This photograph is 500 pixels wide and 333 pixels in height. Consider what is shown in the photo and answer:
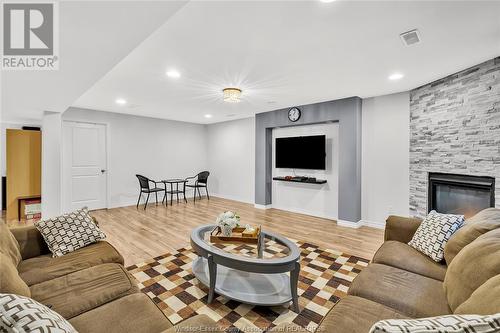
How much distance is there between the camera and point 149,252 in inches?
119

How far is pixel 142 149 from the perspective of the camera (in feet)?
20.3

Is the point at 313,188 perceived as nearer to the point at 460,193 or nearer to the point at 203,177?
the point at 460,193

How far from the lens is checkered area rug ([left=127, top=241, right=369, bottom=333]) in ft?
5.85

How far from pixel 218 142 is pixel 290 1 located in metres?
5.84

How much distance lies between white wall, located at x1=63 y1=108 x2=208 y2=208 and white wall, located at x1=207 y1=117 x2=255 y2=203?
503 mm

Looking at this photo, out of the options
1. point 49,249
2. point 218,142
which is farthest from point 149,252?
point 218,142

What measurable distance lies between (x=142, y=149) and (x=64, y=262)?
478cm

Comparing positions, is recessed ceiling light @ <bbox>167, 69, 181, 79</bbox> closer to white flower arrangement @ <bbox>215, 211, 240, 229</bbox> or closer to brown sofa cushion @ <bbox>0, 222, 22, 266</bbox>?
white flower arrangement @ <bbox>215, 211, 240, 229</bbox>

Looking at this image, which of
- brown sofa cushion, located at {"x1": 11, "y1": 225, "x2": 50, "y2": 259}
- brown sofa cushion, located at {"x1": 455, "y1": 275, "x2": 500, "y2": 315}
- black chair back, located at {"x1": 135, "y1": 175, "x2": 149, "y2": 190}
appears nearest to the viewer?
brown sofa cushion, located at {"x1": 455, "y1": 275, "x2": 500, "y2": 315}

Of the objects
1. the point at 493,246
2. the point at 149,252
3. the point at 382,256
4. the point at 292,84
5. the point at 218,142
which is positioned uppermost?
the point at 292,84

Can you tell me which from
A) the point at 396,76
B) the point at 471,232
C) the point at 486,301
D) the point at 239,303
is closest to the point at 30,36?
the point at 239,303

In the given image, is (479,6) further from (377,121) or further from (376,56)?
(377,121)

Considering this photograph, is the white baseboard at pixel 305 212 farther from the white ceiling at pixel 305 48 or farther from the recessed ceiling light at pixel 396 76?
the recessed ceiling light at pixel 396 76

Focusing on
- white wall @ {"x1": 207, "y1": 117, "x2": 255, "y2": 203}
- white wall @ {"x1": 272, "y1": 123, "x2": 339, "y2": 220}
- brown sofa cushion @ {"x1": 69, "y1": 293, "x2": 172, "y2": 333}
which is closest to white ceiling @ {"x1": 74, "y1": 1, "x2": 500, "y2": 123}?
white wall @ {"x1": 272, "y1": 123, "x2": 339, "y2": 220}
